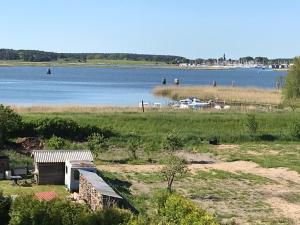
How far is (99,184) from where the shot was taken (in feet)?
83.2

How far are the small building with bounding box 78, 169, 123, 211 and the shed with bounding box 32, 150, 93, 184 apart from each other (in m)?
2.93

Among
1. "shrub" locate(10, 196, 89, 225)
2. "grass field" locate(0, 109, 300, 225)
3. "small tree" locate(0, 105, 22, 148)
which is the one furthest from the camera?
"small tree" locate(0, 105, 22, 148)

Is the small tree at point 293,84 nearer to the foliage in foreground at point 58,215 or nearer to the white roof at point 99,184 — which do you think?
the white roof at point 99,184

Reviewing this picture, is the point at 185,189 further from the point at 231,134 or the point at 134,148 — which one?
the point at 231,134

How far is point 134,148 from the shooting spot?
40500 millimetres

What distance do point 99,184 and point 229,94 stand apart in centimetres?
6314

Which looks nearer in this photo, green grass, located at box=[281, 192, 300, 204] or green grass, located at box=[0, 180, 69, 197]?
green grass, located at box=[0, 180, 69, 197]

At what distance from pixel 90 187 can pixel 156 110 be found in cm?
3431

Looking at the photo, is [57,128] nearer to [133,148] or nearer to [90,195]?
[133,148]

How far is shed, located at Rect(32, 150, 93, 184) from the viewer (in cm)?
3148

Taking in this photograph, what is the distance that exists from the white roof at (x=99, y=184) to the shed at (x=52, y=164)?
115 inches

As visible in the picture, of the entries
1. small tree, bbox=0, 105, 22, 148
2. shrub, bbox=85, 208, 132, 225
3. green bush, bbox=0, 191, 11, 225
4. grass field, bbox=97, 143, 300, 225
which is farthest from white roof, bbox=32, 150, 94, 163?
shrub, bbox=85, 208, 132, 225

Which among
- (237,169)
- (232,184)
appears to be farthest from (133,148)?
(232,184)

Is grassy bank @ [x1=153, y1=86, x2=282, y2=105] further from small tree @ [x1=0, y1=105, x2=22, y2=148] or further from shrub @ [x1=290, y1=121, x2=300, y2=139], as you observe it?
small tree @ [x1=0, y1=105, x2=22, y2=148]
